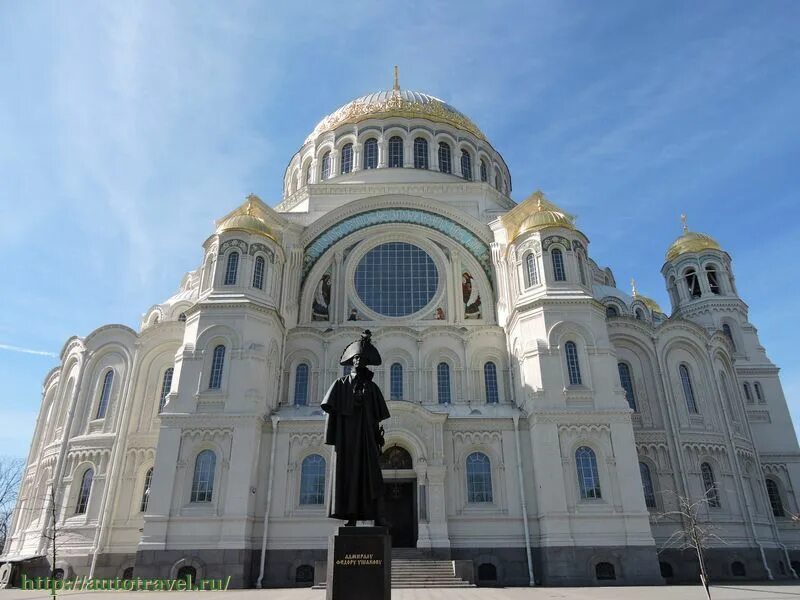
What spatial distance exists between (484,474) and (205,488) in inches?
439

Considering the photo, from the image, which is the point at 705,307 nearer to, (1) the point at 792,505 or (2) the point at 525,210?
(1) the point at 792,505

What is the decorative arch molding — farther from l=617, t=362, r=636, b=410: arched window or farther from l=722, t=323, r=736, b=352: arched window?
l=722, t=323, r=736, b=352: arched window

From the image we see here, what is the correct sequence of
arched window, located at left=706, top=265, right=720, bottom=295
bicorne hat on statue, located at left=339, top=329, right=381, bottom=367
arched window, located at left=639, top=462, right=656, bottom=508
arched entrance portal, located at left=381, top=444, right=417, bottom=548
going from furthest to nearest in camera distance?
arched window, located at left=706, top=265, right=720, bottom=295 < arched window, located at left=639, top=462, right=656, bottom=508 < arched entrance portal, located at left=381, top=444, right=417, bottom=548 < bicorne hat on statue, located at left=339, top=329, right=381, bottom=367

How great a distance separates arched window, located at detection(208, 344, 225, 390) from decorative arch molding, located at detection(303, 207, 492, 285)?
6734 millimetres

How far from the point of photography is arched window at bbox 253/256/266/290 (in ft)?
88.8

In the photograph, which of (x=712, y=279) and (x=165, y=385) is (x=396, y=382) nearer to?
(x=165, y=385)

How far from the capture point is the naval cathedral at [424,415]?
22.5 m

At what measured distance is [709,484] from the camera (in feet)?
88.0

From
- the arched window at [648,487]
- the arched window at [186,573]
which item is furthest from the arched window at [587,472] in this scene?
the arched window at [186,573]

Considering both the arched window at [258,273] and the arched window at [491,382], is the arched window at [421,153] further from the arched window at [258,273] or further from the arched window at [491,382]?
the arched window at [491,382]

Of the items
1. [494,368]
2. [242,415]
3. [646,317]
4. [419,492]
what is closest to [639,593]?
[419,492]

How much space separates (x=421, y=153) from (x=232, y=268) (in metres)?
16.5

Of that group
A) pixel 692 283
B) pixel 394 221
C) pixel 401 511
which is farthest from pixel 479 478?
pixel 692 283

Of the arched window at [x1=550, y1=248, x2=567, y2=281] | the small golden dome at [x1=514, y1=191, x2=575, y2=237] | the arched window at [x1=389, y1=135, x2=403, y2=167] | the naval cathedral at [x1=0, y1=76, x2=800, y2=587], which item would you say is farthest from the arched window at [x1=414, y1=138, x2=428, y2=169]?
the arched window at [x1=550, y1=248, x2=567, y2=281]
